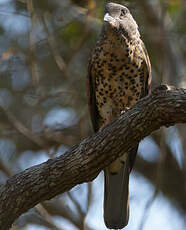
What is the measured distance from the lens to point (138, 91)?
564 centimetres

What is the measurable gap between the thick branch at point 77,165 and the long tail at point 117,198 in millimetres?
1236

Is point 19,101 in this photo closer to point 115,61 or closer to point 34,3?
point 34,3

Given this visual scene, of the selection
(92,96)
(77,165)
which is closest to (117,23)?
(92,96)

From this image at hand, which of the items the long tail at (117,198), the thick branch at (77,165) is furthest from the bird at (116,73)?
the thick branch at (77,165)

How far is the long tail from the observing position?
570 cm

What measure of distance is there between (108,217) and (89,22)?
10.2ft

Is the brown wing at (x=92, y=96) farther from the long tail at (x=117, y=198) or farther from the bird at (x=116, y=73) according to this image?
the long tail at (x=117, y=198)

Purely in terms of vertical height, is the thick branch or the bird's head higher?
the bird's head

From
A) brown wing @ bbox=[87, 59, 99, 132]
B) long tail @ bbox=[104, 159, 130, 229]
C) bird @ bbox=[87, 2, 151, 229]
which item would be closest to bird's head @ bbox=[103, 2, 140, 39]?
bird @ bbox=[87, 2, 151, 229]

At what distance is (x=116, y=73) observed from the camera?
220 inches

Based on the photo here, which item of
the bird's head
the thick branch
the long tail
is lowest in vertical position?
the long tail

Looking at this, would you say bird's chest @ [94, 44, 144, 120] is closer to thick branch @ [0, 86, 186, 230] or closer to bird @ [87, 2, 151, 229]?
bird @ [87, 2, 151, 229]

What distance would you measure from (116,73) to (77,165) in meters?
1.42

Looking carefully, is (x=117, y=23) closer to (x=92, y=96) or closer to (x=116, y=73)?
(x=116, y=73)
